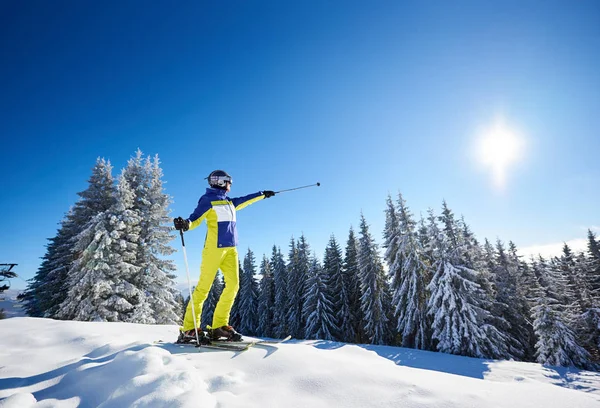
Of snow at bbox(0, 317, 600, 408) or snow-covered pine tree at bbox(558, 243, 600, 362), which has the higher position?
snow-covered pine tree at bbox(558, 243, 600, 362)

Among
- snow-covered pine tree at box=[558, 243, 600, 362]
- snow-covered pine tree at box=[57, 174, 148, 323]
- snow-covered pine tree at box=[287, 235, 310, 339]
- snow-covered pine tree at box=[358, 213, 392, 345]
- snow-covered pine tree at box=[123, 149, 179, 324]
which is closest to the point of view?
snow-covered pine tree at box=[57, 174, 148, 323]

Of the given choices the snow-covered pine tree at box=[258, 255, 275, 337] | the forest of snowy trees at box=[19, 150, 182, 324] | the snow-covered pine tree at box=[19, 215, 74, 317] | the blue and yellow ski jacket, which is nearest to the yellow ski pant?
the blue and yellow ski jacket

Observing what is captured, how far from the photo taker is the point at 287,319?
109 feet

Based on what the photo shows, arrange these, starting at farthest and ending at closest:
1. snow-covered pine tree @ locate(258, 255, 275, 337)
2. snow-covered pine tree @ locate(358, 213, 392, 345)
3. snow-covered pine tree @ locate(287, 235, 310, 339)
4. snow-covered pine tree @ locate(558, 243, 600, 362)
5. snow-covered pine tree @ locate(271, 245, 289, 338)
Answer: snow-covered pine tree @ locate(258, 255, 275, 337) → snow-covered pine tree @ locate(271, 245, 289, 338) → snow-covered pine tree @ locate(287, 235, 310, 339) → snow-covered pine tree @ locate(358, 213, 392, 345) → snow-covered pine tree @ locate(558, 243, 600, 362)

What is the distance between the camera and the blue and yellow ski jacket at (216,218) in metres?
4.57

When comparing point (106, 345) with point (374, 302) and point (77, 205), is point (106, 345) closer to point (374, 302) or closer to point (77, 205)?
point (77, 205)

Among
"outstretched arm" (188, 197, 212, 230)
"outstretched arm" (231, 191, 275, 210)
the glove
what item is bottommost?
the glove

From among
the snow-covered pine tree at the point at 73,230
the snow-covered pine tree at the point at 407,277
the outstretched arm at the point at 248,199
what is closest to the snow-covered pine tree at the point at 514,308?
the snow-covered pine tree at the point at 407,277

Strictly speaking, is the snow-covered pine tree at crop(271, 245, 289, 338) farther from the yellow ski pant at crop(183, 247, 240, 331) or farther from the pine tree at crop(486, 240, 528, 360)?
the yellow ski pant at crop(183, 247, 240, 331)

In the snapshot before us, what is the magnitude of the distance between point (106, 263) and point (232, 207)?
11980 mm

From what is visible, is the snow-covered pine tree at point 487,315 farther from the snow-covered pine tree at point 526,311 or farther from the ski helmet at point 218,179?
the ski helmet at point 218,179

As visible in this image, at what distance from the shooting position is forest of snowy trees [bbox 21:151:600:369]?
45.3 ft

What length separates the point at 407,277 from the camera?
23125 mm

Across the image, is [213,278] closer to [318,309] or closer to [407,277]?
[407,277]
